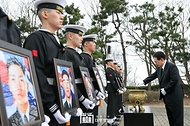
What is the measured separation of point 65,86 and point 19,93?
0.89 m

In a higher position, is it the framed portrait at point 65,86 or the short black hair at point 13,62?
the short black hair at point 13,62

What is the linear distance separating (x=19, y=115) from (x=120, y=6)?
21863 mm

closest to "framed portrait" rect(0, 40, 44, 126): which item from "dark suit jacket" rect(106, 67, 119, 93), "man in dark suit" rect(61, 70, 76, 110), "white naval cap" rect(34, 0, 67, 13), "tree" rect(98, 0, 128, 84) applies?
"man in dark suit" rect(61, 70, 76, 110)

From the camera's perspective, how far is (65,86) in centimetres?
239

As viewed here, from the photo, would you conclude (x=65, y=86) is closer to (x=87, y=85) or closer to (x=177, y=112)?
(x=87, y=85)

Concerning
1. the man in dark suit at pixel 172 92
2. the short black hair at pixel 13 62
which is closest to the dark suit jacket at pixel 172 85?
the man in dark suit at pixel 172 92

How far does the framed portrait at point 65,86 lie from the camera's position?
88.4 inches

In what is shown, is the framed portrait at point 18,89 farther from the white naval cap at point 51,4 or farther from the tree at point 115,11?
the tree at point 115,11

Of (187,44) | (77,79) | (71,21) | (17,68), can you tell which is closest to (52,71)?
(17,68)

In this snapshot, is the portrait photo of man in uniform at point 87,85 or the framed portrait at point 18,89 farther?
the portrait photo of man in uniform at point 87,85

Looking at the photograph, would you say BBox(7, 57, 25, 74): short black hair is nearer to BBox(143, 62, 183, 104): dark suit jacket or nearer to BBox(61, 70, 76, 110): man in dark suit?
BBox(61, 70, 76, 110): man in dark suit

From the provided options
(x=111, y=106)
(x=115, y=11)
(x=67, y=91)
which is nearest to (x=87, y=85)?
(x=67, y=91)

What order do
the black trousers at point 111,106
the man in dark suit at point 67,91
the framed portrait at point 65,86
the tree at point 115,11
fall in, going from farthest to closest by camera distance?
the tree at point 115,11 → the black trousers at point 111,106 → the man in dark suit at point 67,91 → the framed portrait at point 65,86

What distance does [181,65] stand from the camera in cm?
2244
